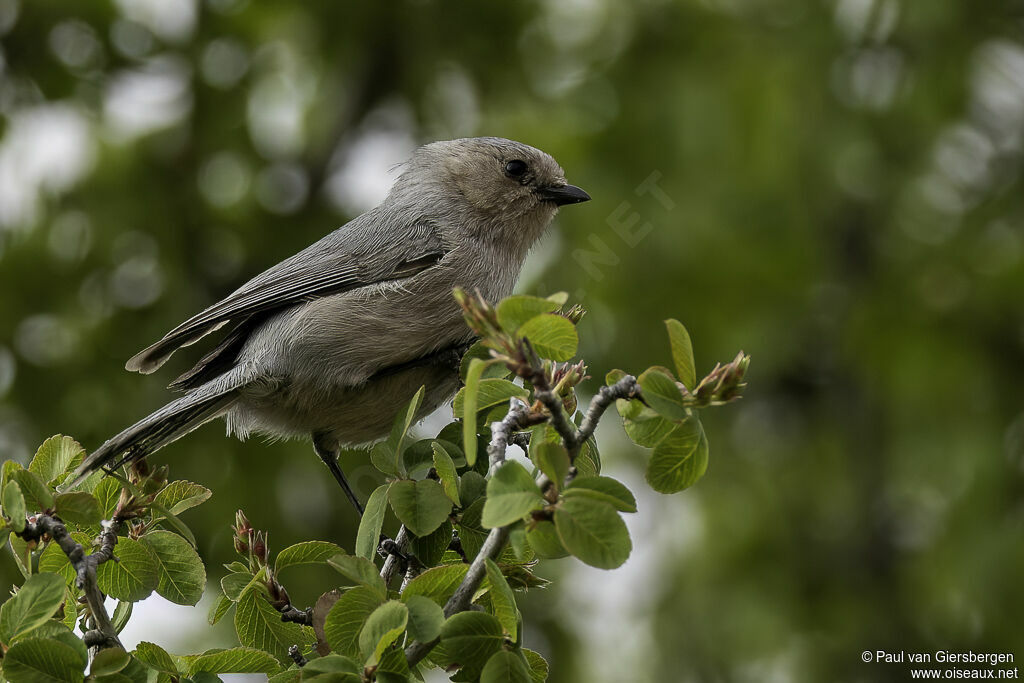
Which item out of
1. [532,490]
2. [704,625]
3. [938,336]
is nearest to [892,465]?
[938,336]

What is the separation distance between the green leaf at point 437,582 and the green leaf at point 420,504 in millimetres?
253

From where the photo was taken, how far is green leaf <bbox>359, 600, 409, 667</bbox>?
2303 mm

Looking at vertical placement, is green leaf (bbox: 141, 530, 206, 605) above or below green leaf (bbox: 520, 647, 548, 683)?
above

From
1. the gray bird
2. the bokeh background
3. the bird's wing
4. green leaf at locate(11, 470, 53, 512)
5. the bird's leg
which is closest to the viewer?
green leaf at locate(11, 470, 53, 512)

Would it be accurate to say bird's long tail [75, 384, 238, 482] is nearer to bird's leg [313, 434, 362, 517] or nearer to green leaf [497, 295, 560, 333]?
bird's leg [313, 434, 362, 517]

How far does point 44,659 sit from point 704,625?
700 cm

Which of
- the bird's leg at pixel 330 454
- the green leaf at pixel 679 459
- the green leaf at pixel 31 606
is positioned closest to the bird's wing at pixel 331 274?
the bird's leg at pixel 330 454

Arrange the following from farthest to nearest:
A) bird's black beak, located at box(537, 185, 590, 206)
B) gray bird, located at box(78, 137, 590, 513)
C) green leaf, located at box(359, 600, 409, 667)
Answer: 1. bird's black beak, located at box(537, 185, 590, 206)
2. gray bird, located at box(78, 137, 590, 513)
3. green leaf, located at box(359, 600, 409, 667)

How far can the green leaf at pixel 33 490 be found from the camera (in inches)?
98.8

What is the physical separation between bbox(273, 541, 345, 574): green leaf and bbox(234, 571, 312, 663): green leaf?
7 cm

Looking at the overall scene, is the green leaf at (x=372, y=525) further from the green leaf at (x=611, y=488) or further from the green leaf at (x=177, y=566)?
the green leaf at (x=611, y=488)

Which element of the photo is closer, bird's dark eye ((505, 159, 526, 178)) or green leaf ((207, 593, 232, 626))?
green leaf ((207, 593, 232, 626))

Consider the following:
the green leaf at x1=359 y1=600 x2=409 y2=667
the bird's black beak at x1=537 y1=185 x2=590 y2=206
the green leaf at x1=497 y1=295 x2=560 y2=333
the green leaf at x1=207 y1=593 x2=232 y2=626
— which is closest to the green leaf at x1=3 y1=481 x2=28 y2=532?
the green leaf at x1=207 y1=593 x2=232 y2=626

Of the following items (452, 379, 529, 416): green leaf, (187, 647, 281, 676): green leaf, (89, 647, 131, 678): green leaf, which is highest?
(452, 379, 529, 416): green leaf
